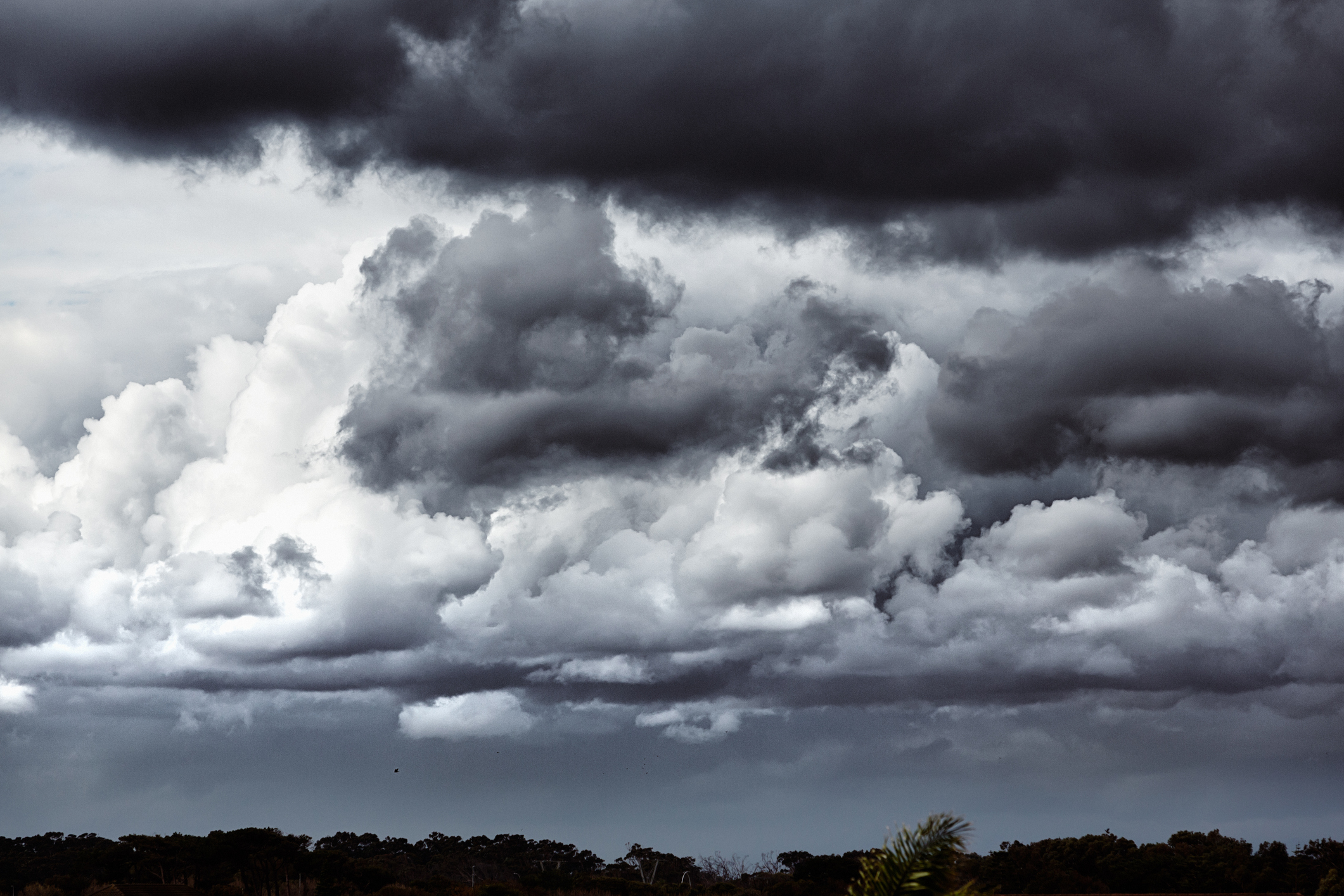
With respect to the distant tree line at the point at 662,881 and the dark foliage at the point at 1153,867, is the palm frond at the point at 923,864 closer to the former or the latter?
the distant tree line at the point at 662,881

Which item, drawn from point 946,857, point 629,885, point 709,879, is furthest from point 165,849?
point 946,857

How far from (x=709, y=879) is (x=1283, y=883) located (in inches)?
2124

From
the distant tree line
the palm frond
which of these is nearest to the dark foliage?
the distant tree line

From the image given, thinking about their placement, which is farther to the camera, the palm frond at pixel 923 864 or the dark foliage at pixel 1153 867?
the dark foliage at pixel 1153 867

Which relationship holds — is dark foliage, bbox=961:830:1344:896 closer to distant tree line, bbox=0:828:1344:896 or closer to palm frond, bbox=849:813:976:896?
distant tree line, bbox=0:828:1344:896

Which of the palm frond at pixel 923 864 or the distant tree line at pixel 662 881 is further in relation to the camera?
the distant tree line at pixel 662 881

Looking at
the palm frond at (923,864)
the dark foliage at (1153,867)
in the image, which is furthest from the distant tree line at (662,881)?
the palm frond at (923,864)

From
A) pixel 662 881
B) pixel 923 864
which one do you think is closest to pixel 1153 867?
pixel 662 881

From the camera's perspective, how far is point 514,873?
527 feet

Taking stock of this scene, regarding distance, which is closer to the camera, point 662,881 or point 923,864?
point 923,864

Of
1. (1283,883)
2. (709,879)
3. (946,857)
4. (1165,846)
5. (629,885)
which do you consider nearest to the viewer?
(946,857)

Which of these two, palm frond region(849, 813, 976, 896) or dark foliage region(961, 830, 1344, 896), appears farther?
dark foliage region(961, 830, 1344, 896)

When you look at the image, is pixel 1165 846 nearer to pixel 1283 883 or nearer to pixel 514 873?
pixel 1283 883

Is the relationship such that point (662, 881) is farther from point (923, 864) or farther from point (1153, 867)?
point (923, 864)
